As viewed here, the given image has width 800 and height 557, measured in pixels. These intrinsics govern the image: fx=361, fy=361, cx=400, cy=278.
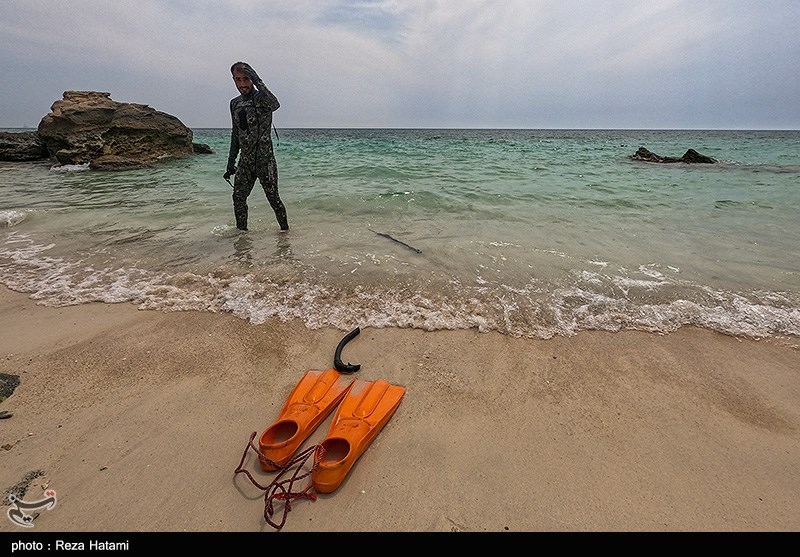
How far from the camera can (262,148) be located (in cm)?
558

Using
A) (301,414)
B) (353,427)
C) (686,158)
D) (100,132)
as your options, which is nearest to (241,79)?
(301,414)

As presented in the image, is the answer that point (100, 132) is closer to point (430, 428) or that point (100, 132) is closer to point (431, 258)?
point (431, 258)

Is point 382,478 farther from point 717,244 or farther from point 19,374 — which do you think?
point 717,244

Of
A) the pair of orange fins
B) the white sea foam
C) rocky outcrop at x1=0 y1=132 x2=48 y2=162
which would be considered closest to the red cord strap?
the pair of orange fins

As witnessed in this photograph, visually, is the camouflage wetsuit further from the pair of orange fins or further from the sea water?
the pair of orange fins

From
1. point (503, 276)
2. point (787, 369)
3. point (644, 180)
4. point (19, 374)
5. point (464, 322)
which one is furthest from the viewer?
point (644, 180)

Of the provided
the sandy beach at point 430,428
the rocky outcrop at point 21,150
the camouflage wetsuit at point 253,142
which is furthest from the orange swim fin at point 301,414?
the rocky outcrop at point 21,150

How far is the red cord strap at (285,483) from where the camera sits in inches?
67.5

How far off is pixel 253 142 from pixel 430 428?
504 centimetres

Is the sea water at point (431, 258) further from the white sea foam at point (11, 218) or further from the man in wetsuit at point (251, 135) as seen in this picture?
the man in wetsuit at point (251, 135)

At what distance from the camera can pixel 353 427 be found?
211 cm

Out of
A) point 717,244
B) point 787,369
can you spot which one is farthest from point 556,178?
point 787,369

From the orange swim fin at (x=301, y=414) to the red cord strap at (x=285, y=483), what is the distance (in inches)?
1.8

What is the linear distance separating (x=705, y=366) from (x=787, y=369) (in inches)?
22.8
